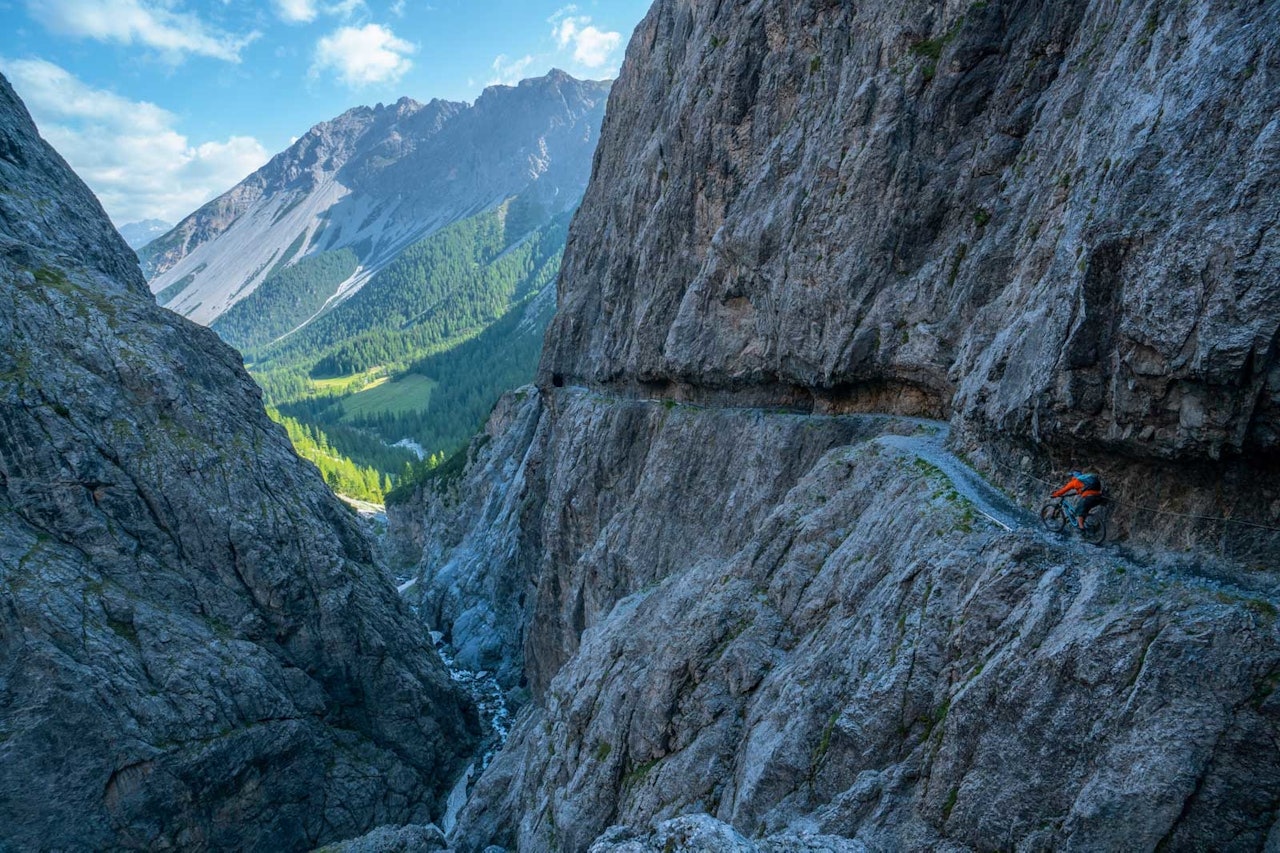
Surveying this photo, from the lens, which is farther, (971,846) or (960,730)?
(960,730)

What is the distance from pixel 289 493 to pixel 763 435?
41.7 metres

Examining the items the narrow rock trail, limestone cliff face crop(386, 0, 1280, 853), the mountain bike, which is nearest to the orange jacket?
the mountain bike

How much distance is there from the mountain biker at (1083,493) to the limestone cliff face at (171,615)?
50.2 metres

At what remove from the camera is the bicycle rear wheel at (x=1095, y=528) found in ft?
47.9

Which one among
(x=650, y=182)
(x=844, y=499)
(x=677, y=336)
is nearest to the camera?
(x=844, y=499)

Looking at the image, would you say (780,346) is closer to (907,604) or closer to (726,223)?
(726,223)

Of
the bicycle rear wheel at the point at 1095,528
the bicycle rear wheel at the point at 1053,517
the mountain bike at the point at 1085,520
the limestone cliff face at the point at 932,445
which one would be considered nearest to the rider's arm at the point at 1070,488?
the mountain bike at the point at 1085,520

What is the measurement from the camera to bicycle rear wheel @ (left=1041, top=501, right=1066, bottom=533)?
15.5m

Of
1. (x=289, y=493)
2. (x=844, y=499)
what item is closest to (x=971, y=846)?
(x=844, y=499)

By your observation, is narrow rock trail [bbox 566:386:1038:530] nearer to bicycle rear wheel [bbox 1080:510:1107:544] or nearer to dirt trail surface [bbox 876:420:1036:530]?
dirt trail surface [bbox 876:420:1036:530]

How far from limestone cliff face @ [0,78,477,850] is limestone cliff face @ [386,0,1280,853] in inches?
589

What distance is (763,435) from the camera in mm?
33031

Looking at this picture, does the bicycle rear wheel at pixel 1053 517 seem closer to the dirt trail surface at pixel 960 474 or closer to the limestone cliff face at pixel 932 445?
the dirt trail surface at pixel 960 474

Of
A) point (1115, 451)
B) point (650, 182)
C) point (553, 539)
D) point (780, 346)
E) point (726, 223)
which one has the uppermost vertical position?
point (650, 182)
